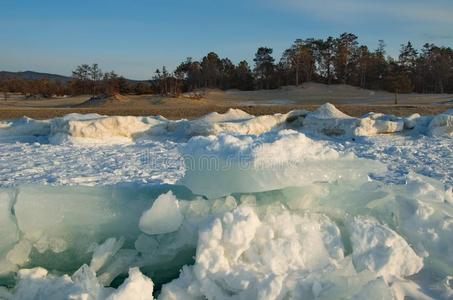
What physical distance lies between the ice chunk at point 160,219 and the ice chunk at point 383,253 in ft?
3.42

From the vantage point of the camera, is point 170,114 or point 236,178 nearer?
point 236,178

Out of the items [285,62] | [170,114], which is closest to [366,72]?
[285,62]

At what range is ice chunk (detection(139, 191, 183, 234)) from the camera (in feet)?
9.57

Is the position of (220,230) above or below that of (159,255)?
above

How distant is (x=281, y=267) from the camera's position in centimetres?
262

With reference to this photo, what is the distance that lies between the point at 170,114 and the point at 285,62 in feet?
89.5

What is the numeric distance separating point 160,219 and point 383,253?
4.20 feet

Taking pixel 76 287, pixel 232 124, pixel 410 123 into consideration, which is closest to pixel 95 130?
pixel 232 124

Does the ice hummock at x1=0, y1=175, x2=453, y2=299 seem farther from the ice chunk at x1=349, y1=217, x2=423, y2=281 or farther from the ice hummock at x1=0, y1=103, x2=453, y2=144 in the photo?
the ice hummock at x1=0, y1=103, x2=453, y2=144

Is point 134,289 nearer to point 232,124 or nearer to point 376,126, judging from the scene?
point 232,124

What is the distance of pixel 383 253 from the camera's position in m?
2.85

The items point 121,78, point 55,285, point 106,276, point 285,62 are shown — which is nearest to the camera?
point 55,285

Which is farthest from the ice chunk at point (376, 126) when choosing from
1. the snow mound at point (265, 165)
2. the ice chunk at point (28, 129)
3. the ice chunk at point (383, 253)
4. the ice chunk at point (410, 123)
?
the ice chunk at point (383, 253)

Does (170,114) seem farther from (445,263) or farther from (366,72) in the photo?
(366,72)
